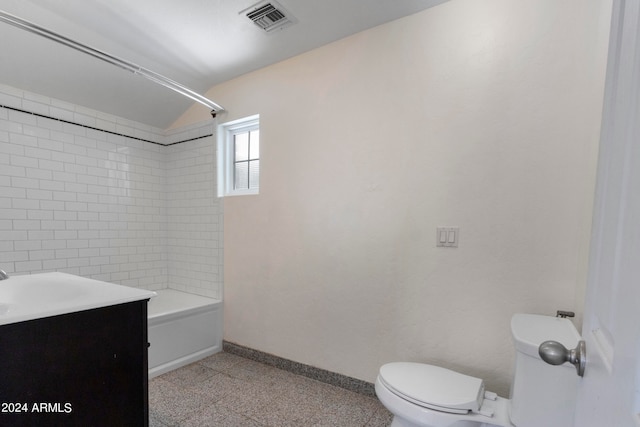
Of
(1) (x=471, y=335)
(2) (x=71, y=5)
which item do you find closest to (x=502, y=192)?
(1) (x=471, y=335)

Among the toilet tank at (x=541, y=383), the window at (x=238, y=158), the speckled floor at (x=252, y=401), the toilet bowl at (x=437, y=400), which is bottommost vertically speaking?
the speckled floor at (x=252, y=401)

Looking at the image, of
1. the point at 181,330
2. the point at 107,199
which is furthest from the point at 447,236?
the point at 107,199

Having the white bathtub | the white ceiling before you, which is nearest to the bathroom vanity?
the white bathtub

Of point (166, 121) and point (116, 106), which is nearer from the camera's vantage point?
point (116, 106)

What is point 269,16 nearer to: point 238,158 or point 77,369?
point 238,158

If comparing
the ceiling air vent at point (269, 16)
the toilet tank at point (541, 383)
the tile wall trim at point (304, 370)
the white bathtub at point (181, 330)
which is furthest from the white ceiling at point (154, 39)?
the tile wall trim at point (304, 370)

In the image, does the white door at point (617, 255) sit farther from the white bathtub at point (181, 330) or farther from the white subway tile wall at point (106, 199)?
the white subway tile wall at point (106, 199)

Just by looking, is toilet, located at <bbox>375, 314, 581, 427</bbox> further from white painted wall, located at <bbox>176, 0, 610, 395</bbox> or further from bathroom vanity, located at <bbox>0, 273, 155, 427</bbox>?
bathroom vanity, located at <bbox>0, 273, 155, 427</bbox>

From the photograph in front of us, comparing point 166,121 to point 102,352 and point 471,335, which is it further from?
point 471,335

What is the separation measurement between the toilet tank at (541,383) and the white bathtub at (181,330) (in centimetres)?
218

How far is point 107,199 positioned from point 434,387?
9.77 ft

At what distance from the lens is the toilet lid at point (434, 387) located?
1.17 metres

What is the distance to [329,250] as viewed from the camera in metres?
2.03

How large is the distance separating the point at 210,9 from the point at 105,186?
1.88m
